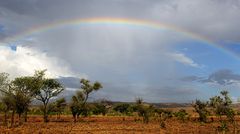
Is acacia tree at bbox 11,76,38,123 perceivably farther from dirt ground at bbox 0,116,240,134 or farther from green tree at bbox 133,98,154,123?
green tree at bbox 133,98,154,123

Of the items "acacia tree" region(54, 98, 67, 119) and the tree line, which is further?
"acacia tree" region(54, 98, 67, 119)

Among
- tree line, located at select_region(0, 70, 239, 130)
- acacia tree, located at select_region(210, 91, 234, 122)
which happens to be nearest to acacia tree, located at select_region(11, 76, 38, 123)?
tree line, located at select_region(0, 70, 239, 130)

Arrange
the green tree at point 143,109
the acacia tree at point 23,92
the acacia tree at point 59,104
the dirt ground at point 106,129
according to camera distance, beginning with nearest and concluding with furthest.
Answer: the dirt ground at point 106,129
the acacia tree at point 23,92
the green tree at point 143,109
the acacia tree at point 59,104

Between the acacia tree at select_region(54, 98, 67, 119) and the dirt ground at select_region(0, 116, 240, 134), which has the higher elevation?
the acacia tree at select_region(54, 98, 67, 119)

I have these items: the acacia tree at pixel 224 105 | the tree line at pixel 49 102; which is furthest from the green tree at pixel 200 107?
the acacia tree at pixel 224 105

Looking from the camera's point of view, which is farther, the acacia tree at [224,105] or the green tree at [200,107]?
the green tree at [200,107]

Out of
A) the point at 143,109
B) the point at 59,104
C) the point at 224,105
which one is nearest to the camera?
the point at 224,105

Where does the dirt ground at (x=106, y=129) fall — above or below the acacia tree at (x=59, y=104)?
below

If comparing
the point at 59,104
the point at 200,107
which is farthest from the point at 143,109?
the point at 59,104

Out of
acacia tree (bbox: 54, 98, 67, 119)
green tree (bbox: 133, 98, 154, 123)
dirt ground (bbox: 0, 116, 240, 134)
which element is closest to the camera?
dirt ground (bbox: 0, 116, 240, 134)

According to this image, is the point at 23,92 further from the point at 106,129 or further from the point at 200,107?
the point at 200,107

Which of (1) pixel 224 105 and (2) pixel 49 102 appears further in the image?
(2) pixel 49 102

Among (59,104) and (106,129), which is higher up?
(59,104)

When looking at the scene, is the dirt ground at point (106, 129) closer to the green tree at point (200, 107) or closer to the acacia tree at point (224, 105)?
the acacia tree at point (224, 105)
